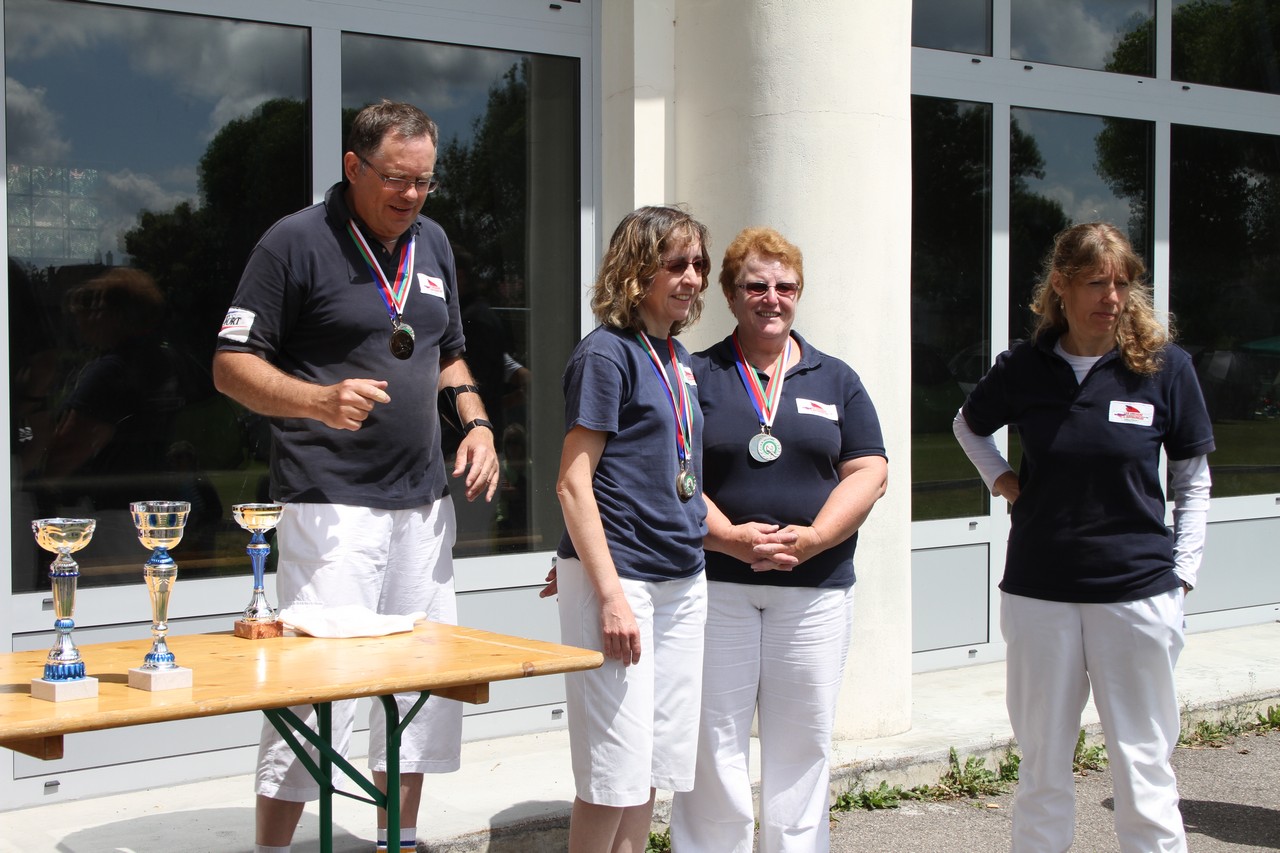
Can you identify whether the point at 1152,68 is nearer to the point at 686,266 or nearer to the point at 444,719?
the point at 686,266

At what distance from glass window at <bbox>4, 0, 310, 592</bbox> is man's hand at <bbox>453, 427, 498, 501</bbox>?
5.63 ft

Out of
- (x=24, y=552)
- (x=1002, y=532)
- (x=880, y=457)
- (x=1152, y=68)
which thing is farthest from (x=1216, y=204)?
(x=24, y=552)

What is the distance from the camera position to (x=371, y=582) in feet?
11.1

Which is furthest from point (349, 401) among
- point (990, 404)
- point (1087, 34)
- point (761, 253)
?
point (1087, 34)

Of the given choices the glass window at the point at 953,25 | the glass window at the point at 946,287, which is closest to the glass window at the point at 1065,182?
the glass window at the point at 946,287

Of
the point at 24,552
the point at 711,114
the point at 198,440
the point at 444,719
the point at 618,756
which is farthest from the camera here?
the point at 711,114

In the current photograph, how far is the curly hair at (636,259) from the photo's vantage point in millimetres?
3393

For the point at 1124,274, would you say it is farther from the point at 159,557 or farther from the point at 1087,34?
the point at 1087,34

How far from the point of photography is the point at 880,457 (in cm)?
378

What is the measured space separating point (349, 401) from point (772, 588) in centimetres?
133

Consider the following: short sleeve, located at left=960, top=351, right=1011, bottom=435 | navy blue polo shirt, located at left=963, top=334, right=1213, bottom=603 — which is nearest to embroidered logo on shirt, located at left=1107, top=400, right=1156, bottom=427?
navy blue polo shirt, located at left=963, top=334, right=1213, bottom=603

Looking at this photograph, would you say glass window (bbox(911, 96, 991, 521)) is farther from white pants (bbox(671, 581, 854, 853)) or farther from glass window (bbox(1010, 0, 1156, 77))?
white pants (bbox(671, 581, 854, 853))

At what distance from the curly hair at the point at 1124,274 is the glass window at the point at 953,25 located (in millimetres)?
3306

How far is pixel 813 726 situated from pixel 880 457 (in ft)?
2.57
